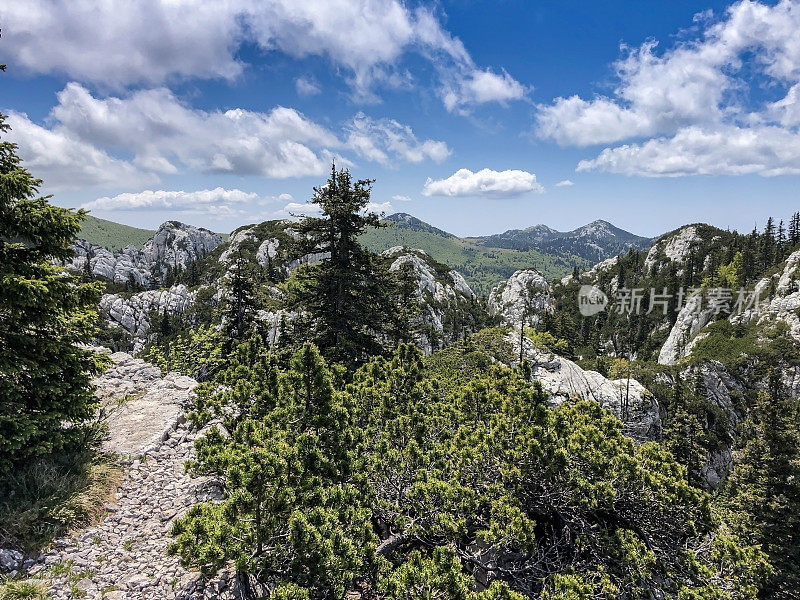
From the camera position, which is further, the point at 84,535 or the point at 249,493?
the point at 84,535

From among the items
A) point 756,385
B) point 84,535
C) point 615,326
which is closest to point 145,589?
point 84,535

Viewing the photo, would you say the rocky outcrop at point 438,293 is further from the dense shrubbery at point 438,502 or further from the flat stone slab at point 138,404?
the dense shrubbery at point 438,502

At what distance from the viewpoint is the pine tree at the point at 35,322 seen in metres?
8.34

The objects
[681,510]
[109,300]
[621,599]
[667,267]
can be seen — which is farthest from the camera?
[667,267]

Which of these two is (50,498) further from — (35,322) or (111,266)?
(111,266)

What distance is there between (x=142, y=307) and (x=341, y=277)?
113m

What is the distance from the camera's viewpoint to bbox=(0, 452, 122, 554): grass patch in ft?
25.9

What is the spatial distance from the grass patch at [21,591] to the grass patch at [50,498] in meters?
1.08

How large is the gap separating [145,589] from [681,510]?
1198 cm

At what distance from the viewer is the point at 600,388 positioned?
4681 centimetres

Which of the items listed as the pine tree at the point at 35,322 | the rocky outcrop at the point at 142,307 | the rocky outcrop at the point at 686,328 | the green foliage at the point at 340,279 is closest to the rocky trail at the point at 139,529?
the pine tree at the point at 35,322

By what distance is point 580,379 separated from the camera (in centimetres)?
4600

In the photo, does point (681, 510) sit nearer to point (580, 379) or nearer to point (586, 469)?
point (586, 469)

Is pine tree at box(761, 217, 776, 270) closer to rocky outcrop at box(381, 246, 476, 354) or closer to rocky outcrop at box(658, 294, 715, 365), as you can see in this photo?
rocky outcrop at box(658, 294, 715, 365)
